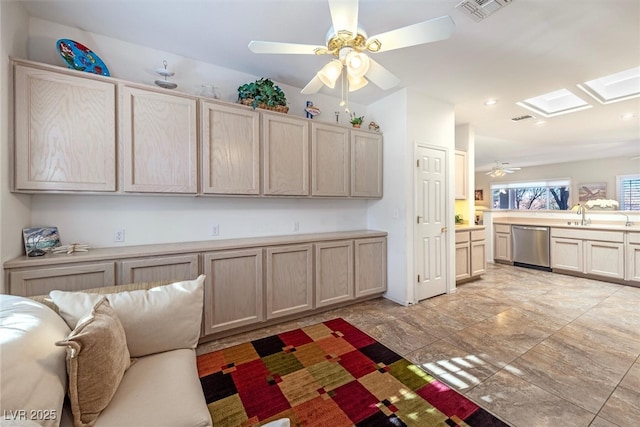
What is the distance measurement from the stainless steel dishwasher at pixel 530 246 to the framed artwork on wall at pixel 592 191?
10.5ft

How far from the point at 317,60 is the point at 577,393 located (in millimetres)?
3361

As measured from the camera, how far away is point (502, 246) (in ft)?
18.2

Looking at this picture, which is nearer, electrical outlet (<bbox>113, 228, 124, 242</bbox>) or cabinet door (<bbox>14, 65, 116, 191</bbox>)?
cabinet door (<bbox>14, 65, 116, 191</bbox>)

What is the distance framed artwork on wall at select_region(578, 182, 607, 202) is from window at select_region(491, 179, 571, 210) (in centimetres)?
31

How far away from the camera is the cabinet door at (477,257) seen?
13.9 feet

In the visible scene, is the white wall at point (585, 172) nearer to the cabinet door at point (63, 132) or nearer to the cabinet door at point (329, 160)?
the cabinet door at point (329, 160)

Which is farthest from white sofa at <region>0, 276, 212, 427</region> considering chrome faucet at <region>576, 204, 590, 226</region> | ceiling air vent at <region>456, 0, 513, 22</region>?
chrome faucet at <region>576, 204, 590, 226</region>

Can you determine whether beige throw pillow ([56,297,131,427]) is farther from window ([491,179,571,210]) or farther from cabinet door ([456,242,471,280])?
window ([491,179,571,210])

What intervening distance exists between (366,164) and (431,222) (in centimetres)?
117

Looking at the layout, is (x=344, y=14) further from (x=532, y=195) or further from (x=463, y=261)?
(x=532, y=195)

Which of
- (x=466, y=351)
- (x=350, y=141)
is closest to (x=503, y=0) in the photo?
(x=350, y=141)

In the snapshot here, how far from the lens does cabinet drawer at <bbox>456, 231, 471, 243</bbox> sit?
402cm

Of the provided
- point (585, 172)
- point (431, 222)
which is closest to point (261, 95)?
point (431, 222)

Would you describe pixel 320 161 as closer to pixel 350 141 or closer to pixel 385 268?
pixel 350 141
